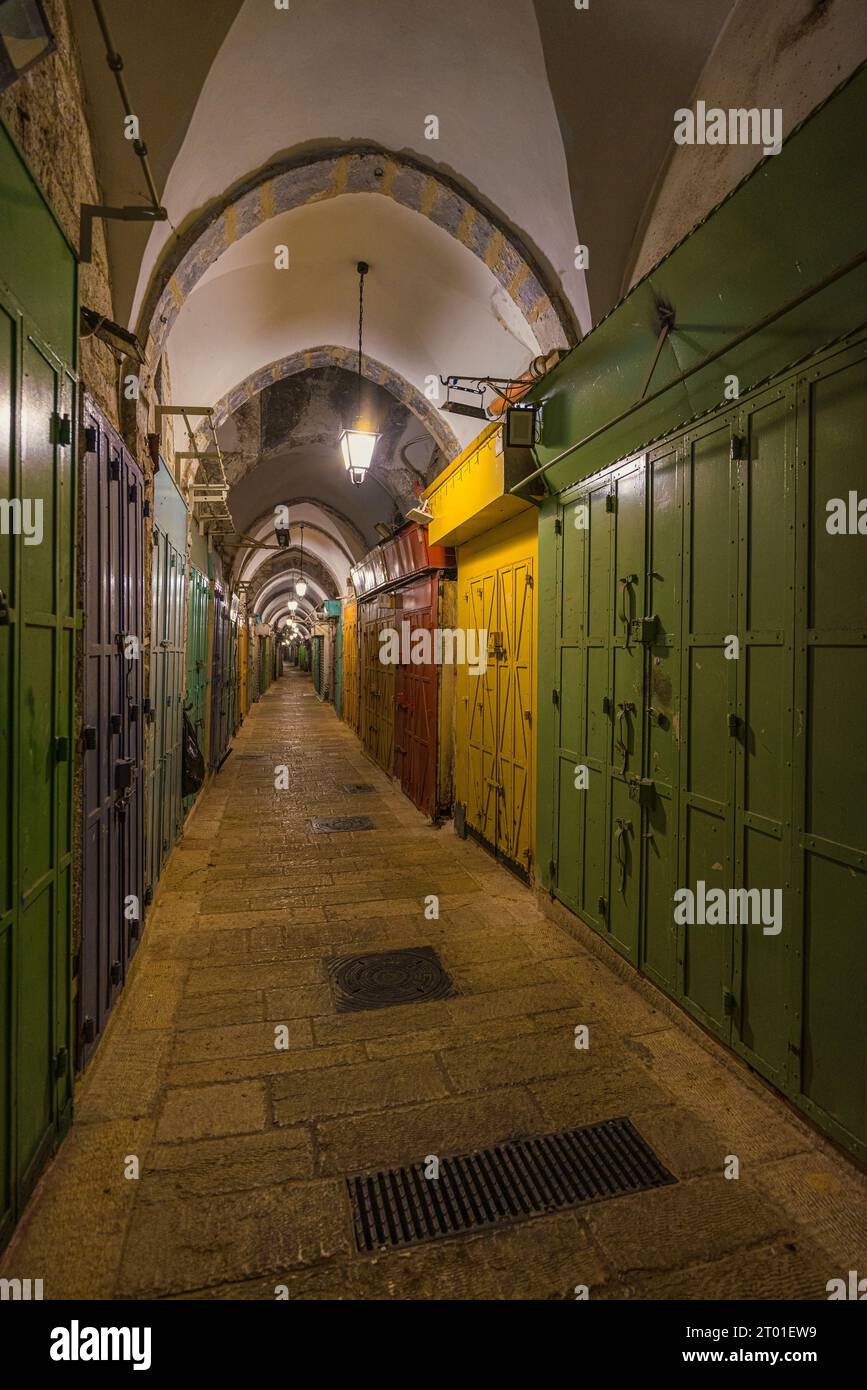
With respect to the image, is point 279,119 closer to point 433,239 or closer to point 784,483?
point 433,239

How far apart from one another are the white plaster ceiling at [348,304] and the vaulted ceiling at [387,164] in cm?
3

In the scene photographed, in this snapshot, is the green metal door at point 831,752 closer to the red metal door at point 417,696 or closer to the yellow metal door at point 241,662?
the red metal door at point 417,696

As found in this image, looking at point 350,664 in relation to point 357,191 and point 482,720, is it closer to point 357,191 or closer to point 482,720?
point 482,720

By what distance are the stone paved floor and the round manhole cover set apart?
0.34ft

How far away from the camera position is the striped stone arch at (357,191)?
523 cm

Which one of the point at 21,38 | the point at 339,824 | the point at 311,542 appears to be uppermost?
the point at 311,542

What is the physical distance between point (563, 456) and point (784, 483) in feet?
6.70

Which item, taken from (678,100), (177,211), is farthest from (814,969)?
(177,211)

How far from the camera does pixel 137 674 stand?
4.38 metres

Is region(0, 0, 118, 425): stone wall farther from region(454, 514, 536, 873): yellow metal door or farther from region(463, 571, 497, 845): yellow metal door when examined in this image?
region(463, 571, 497, 845): yellow metal door

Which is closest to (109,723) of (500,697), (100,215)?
(100,215)

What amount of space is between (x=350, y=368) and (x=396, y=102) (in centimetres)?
446

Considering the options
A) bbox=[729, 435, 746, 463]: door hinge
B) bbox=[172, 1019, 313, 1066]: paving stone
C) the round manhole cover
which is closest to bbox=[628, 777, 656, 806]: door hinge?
the round manhole cover

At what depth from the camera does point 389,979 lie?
13.8 ft
